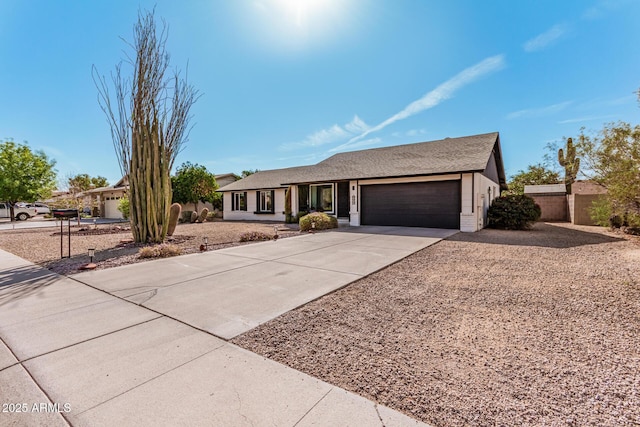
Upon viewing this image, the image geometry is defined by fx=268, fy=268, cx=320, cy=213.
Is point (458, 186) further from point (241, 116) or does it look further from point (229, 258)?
point (241, 116)

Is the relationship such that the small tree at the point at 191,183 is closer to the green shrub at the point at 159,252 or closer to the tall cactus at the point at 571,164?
the green shrub at the point at 159,252

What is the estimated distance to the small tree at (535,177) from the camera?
27547mm

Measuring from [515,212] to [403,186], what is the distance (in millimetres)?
5324

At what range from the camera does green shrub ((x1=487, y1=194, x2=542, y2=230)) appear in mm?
12680

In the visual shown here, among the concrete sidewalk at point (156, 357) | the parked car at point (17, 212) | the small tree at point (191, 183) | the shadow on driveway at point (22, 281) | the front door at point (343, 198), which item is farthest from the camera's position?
the parked car at point (17, 212)

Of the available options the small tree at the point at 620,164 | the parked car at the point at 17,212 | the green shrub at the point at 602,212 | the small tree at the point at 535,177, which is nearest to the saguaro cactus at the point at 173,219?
the small tree at the point at 620,164

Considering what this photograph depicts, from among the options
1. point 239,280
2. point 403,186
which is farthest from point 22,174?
point 403,186

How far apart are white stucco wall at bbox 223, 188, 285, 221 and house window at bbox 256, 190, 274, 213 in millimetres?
376

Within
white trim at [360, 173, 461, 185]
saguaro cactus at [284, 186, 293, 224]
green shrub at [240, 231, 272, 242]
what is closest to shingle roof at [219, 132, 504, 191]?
white trim at [360, 173, 461, 185]

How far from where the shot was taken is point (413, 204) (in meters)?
13.7

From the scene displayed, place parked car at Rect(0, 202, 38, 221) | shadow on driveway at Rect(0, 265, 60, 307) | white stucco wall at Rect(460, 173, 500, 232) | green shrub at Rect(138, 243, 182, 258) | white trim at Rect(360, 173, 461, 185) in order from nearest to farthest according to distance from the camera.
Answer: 1. shadow on driveway at Rect(0, 265, 60, 307)
2. green shrub at Rect(138, 243, 182, 258)
3. white stucco wall at Rect(460, 173, 500, 232)
4. white trim at Rect(360, 173, 461, 185)
5. parked car at Rect(0, 202, 38, 221)

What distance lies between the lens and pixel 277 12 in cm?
869

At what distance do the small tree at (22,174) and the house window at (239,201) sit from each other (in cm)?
1617

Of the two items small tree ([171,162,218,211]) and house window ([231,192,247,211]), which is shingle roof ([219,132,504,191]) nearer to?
house window ([231,192,247,211])
